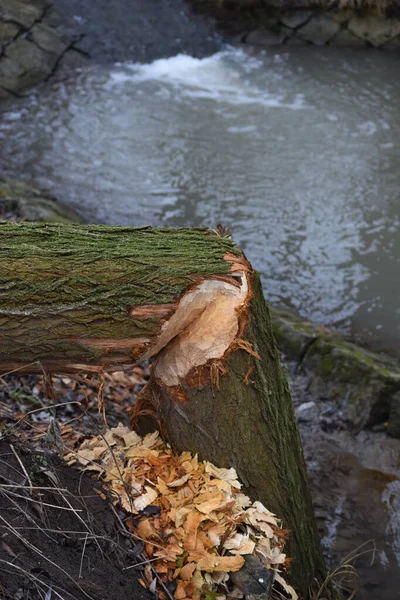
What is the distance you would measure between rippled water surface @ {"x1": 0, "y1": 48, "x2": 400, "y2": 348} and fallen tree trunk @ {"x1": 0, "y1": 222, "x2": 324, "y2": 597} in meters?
2.47

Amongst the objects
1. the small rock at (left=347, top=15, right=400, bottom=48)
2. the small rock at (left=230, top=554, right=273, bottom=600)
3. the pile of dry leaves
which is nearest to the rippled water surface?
the small rock at (left=347, top=15, right=400, bottom=48)

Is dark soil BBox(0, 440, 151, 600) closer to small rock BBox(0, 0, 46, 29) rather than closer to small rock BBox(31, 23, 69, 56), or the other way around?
small rock BBox(31, 23, 69, 56)

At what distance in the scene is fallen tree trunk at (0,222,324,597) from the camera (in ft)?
6.79

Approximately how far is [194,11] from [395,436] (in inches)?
343

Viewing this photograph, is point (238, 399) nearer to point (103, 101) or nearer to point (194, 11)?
point (103, 101)

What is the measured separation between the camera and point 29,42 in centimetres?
877

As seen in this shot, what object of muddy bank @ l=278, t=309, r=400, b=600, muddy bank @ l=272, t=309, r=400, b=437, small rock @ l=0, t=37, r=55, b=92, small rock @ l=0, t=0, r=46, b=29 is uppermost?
small rock @ l=0, t=0, r=46, b=29

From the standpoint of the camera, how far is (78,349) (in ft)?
6.98

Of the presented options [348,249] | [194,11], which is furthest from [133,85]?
[348,249]

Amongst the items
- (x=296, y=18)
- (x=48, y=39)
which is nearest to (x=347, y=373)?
(x=48, y=39)

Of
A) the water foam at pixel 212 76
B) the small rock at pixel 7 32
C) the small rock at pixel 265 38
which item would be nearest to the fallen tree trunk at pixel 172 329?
the water foam at pixel 212 76

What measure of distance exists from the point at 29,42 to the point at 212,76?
259 cm

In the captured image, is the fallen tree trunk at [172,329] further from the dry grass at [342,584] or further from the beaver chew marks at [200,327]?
the dry grass at [342,584]

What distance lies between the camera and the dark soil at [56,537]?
1.89m
